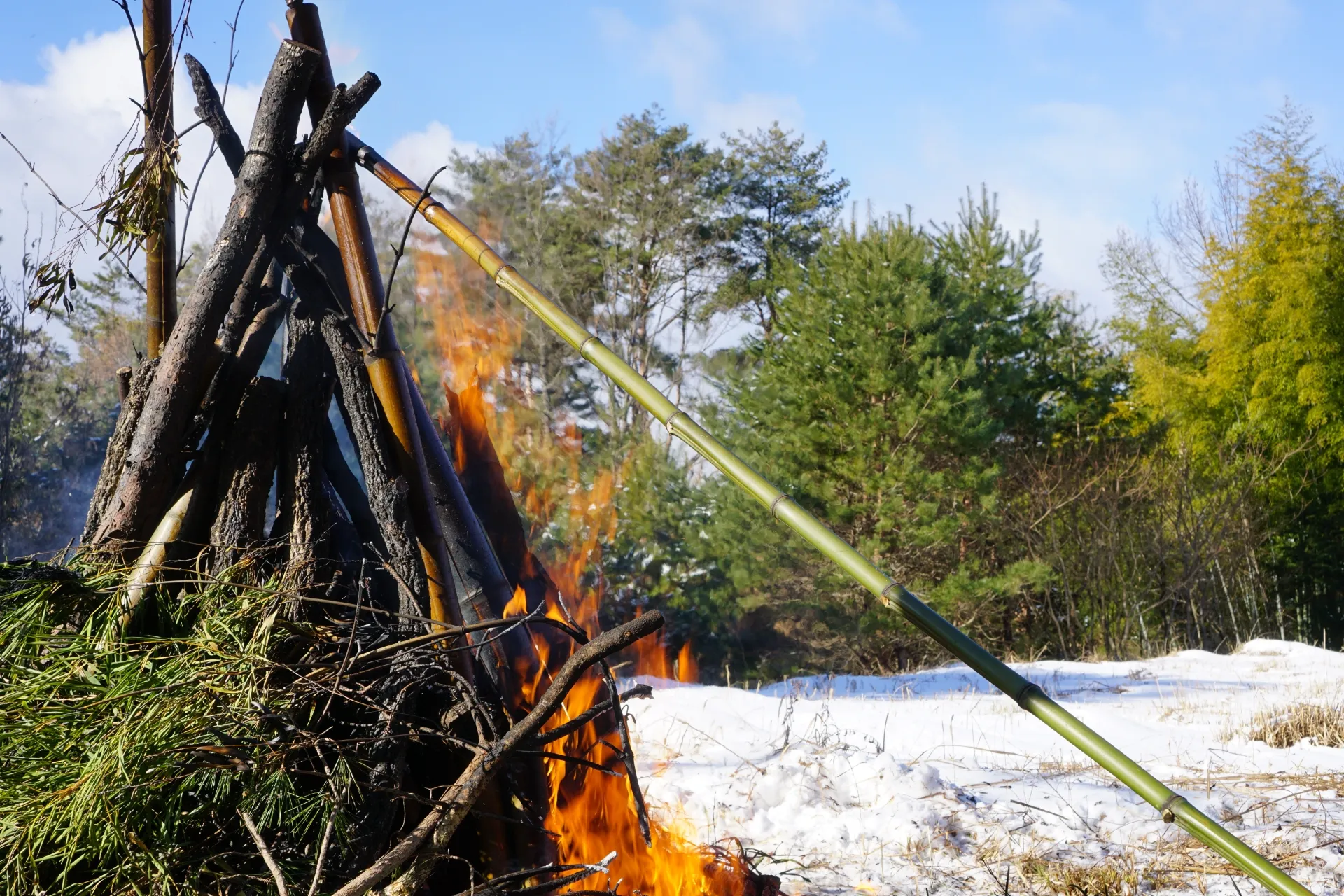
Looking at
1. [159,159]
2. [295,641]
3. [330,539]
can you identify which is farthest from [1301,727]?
[159,159]

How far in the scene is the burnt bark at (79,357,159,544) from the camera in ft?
7.70

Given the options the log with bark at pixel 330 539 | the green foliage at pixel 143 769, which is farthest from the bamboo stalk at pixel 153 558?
the green foliage at pixel 143 769

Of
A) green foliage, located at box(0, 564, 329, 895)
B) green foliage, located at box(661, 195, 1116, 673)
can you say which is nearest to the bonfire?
green foliage, located at box(0, 564, 329, 895)

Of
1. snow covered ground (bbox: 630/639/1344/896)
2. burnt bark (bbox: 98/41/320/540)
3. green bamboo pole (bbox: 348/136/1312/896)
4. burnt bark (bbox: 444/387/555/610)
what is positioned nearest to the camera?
green bamboo pole (bbox: 348/136/1312/896)

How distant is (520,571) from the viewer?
294 cm

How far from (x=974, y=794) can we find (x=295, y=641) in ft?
9.37

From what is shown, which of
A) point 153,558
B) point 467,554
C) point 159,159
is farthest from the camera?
point 159,159

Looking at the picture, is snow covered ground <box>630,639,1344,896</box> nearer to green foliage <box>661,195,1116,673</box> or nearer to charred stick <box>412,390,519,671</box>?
charred stick <box>412,390,519,671</box>

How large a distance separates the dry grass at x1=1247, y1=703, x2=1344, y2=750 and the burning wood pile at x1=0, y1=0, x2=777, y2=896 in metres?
3.56

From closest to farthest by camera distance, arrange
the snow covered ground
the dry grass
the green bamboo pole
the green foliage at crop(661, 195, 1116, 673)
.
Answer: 1. the green bamboo pole
2. the snow covered ground
3. the dry grass
4. the green foliage at crop(661, 195, 1116, 673)

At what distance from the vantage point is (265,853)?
5.64ft

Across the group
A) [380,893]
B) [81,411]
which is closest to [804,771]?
[380,893]

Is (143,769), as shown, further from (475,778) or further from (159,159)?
(159,159)

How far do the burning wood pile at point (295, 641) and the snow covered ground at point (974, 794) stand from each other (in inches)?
38.3
